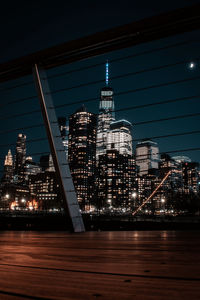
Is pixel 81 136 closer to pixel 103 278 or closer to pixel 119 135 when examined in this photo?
pixel 119 135

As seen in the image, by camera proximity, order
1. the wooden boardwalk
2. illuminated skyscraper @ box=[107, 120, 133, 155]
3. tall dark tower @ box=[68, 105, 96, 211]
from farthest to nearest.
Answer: tall dark tower @ box=[68, 105, 96, 211]
illuminated skyscraper @ box=[107, 120, 133, 155]
the wooden boardwalk

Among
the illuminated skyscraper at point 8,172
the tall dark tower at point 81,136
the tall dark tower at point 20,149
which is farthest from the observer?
the tall dark tower at point 20,149

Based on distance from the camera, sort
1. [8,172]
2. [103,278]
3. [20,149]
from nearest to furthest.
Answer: [103,278], [8,172], [20,149]

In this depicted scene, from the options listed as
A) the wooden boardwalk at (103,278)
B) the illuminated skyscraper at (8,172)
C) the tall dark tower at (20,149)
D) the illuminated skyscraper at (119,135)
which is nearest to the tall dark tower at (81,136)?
the illuminated skyscraper at (119,135)

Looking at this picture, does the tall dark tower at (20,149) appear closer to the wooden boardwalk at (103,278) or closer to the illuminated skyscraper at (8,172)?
the illuminated skyscraper at (8,172)

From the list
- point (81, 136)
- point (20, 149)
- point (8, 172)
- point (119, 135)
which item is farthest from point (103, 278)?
point (20, 149)

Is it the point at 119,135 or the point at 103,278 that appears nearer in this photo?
the point at 103,278

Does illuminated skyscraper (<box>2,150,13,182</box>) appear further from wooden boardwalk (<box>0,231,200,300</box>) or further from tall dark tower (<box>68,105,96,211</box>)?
wooden boardwalk (<box>0,231,200,300</box>)

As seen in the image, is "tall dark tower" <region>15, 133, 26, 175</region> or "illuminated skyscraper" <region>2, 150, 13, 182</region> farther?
"tall dark tower" <region>15, 133, 26, 175</region>

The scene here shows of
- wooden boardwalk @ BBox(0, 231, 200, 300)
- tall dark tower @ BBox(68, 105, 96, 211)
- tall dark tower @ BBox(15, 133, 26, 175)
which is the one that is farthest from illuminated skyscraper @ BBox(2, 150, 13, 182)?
wooden boardwalk @ BBox(0, 231, 200, 300)

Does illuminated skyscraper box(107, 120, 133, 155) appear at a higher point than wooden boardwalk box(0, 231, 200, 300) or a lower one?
higher

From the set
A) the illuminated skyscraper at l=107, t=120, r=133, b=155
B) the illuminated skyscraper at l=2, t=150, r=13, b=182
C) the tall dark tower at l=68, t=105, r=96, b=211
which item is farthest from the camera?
the illuminated skyscraper at l=2, t=150, r=13, b=182

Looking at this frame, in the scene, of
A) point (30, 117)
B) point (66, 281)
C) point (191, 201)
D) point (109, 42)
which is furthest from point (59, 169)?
point (191, 201)

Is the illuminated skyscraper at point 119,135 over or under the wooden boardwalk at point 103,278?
over
